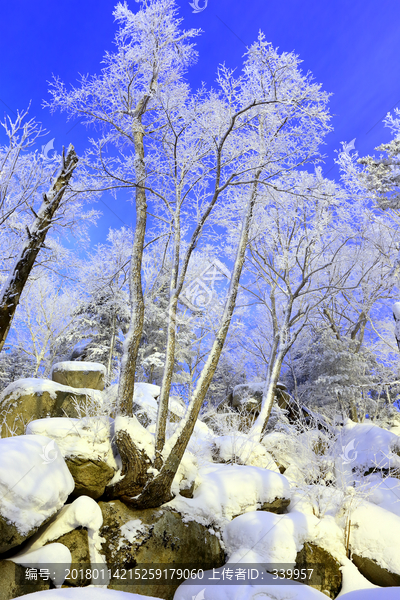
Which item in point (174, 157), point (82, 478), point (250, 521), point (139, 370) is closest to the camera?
point (82, 478)

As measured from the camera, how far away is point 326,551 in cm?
467

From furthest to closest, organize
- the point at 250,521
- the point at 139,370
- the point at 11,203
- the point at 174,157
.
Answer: the point at 139,370, the point at 11,203, the point at 174,157, the point at 250,521

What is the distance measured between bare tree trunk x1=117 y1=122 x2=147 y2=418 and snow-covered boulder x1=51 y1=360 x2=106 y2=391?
492 cm

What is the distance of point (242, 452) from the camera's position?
693cm

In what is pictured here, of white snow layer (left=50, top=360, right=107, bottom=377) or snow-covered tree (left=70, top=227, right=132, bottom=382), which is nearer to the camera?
white snow layer (left=50, top=360, right=107, bottom=377)

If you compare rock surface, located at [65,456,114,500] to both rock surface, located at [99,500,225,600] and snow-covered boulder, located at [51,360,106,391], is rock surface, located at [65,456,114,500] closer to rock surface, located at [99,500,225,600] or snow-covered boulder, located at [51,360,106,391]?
rock surface, located at [99,500,225,600]

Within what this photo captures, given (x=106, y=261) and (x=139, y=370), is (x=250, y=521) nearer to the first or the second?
(x=139, y=370)

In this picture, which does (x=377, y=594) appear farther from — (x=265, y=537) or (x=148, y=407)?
(x=148, y=407)

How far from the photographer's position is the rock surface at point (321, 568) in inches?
175

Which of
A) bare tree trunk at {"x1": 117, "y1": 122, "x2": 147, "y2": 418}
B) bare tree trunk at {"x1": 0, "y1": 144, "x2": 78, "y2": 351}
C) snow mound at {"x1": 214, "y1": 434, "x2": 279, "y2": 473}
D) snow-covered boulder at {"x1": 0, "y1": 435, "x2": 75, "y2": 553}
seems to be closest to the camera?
snow-covered boulder at {"x1": 0, "y1": 435, "x2": 75, "y2": 553}

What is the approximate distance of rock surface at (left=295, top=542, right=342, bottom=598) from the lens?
4441 millimetres

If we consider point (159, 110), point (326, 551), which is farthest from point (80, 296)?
point (326, 551)

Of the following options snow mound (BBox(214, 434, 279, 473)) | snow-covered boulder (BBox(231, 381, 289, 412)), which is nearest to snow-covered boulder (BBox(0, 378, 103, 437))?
snow mound (BBox(214, 434, 279, 473))

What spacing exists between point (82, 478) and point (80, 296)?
45.6 feet
